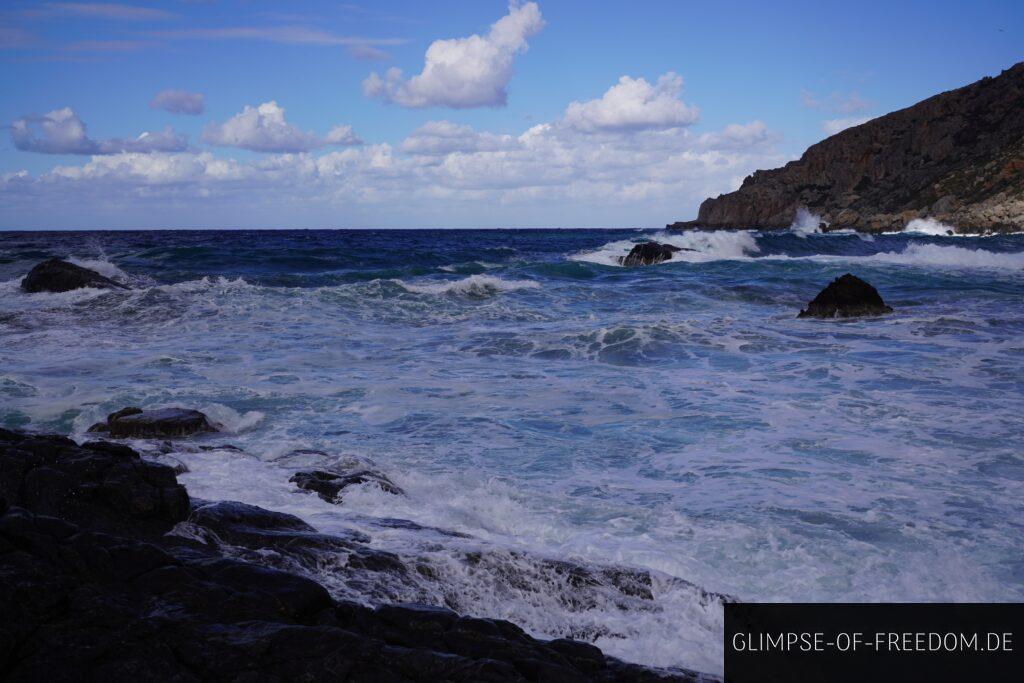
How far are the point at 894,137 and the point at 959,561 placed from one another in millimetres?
106005

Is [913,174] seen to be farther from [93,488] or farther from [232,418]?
[93,488]

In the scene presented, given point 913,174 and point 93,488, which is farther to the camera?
point 913,174

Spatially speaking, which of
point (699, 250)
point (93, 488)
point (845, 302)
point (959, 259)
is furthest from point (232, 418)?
point (959, 259)

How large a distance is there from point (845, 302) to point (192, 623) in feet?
51.0

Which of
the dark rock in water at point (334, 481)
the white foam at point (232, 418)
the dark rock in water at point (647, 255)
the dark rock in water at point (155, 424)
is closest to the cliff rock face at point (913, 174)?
the dark rock in water at point (647, 255)

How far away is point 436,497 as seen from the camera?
561 centimetres

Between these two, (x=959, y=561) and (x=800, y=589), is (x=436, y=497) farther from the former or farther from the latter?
(x=959, y=561)

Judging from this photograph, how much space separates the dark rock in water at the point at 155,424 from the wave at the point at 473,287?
13.6 meters

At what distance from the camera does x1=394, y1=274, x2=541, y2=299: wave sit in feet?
69.3

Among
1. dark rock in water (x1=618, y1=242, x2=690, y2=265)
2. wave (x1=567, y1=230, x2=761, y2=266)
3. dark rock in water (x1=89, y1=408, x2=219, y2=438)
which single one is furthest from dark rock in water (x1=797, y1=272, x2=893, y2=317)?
wave (x1=567, y1=230, x2=761, y2=266)

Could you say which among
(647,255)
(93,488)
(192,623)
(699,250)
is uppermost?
(699,250)

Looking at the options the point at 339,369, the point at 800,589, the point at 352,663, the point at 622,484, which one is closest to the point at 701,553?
the point at 800,589

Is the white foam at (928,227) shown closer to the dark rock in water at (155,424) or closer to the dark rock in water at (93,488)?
the dark rock in water at (155,424)

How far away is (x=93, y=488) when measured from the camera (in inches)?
149
